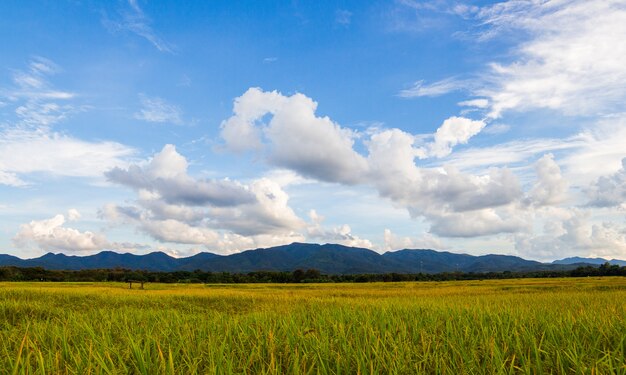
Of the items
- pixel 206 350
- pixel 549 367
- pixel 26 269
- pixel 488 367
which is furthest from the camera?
pixel 26 269

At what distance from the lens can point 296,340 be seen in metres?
4.48

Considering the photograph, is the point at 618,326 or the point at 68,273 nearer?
the point at 618,326

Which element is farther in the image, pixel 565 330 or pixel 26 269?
pixel 26 269

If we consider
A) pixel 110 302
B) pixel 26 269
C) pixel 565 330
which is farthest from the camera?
pixel 26 269

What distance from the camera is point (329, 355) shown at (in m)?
3.74

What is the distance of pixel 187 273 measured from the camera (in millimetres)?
103688

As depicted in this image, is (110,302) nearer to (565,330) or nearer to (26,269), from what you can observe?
(565,330)

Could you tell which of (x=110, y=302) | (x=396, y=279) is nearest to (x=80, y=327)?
(x=110, y=302)

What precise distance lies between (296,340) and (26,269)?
11209 centimetres

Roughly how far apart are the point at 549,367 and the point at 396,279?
10392 cm

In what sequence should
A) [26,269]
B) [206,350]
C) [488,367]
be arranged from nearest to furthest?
[488,367] → [206,350] → [26,269]

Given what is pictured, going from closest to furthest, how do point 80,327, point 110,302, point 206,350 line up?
point 206,350
point 80,327
point 110,302

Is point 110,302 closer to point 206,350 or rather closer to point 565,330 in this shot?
point 206,350

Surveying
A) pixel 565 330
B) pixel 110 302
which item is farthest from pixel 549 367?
pixel 110 302
